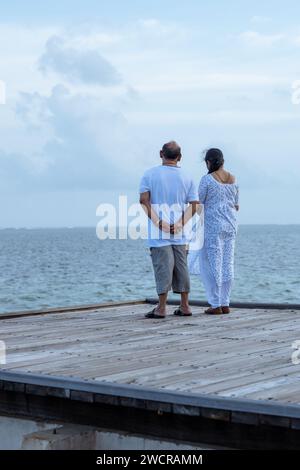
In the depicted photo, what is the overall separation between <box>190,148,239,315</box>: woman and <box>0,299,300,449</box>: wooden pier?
123 centimetres

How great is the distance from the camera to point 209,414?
5090mm

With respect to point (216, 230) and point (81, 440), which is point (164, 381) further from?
point (216, 230)

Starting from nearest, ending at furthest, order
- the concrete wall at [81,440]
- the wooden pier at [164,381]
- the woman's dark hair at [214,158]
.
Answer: the wooden pier at [164,381]
the concrete wall at [81,440]
the woman's dark hair at [214,158]

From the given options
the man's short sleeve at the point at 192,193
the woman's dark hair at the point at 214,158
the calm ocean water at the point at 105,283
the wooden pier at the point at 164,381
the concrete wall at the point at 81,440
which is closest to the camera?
the wooden pier at the point at 164,381

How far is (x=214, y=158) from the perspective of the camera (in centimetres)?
959

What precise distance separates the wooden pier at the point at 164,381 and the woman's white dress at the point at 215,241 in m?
1.23

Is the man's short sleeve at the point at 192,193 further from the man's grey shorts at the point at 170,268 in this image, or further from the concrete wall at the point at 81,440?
the concrete wall at the point at 81,440

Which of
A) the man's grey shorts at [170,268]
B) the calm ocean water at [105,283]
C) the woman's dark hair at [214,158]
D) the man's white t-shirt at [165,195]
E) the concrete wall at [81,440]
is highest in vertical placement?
the woman's dark hair at [214,158]

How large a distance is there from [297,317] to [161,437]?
4.24 m

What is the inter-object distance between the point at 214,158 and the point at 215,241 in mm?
850

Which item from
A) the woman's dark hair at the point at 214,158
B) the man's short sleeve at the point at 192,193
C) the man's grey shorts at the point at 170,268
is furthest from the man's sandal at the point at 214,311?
the woman's dark hair at the point at 214,158

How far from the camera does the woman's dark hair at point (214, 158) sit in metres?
9.58

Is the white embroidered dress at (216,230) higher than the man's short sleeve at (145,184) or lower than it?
lower
